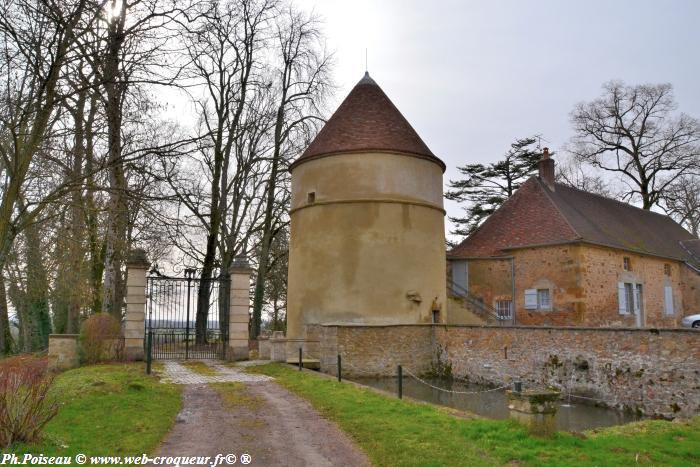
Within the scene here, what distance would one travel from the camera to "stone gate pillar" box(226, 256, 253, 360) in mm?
16547

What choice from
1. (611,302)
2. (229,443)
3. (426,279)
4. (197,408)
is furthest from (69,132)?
(611,302)

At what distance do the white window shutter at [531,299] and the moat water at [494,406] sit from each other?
650 cm

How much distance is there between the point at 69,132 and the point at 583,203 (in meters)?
22.7

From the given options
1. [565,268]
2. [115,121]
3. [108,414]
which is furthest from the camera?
[565,268]

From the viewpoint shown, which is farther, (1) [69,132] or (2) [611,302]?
(2) [611,302]

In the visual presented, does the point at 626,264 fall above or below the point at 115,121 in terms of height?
below

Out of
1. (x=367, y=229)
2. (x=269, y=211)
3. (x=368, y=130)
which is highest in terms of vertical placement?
(x=368, y=130)

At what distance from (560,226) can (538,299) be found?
3027mm

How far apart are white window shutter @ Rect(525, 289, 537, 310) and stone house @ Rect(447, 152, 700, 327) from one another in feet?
0.13

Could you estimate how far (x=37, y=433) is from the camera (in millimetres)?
6363

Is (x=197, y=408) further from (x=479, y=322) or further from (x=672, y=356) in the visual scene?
(x=479, y=322)

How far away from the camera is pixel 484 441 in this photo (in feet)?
22.9

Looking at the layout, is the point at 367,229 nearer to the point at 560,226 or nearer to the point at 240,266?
the point at 240,266

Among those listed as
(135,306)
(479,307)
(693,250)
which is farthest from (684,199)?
(135,306)
